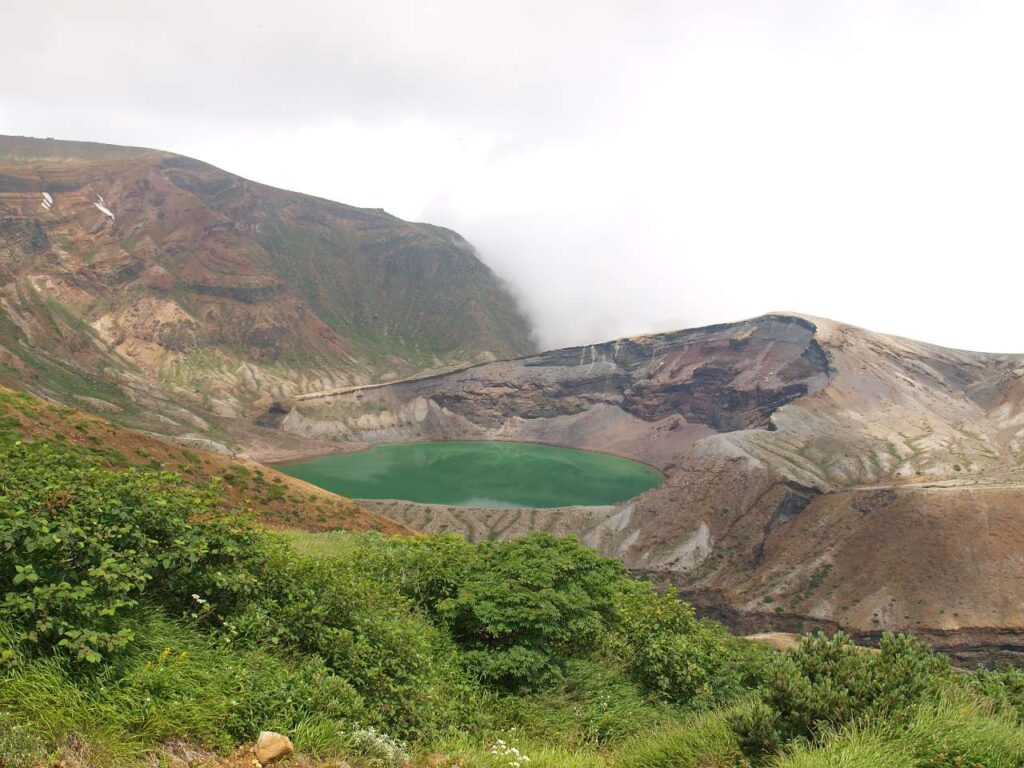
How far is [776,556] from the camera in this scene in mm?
62375

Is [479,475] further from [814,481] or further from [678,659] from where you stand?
[678,659]

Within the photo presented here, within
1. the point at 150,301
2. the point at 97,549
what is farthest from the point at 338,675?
the point at 150,301

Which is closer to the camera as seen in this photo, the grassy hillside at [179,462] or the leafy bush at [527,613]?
the leafy bush at [527,613]

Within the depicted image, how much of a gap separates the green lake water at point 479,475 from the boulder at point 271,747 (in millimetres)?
88364

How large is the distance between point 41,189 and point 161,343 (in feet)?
164

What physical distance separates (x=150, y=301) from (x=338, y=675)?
540 ft

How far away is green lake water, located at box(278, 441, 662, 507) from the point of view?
99.2 m

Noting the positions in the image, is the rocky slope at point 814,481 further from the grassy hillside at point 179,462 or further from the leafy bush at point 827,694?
the leafy bush at point 827,694

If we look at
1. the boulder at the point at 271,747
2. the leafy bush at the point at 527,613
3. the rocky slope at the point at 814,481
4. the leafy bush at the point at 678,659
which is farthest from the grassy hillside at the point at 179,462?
the rocky slope at the point at 814,481

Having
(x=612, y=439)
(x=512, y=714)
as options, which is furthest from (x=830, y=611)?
(x=612, y=439)

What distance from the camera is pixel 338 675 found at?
7582 millimetres

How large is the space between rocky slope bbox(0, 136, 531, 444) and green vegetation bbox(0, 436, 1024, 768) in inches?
3779

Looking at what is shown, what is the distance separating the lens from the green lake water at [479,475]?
99.2m

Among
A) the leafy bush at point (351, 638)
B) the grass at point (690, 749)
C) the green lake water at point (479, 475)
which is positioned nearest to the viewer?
the grass at point (690, 749)
